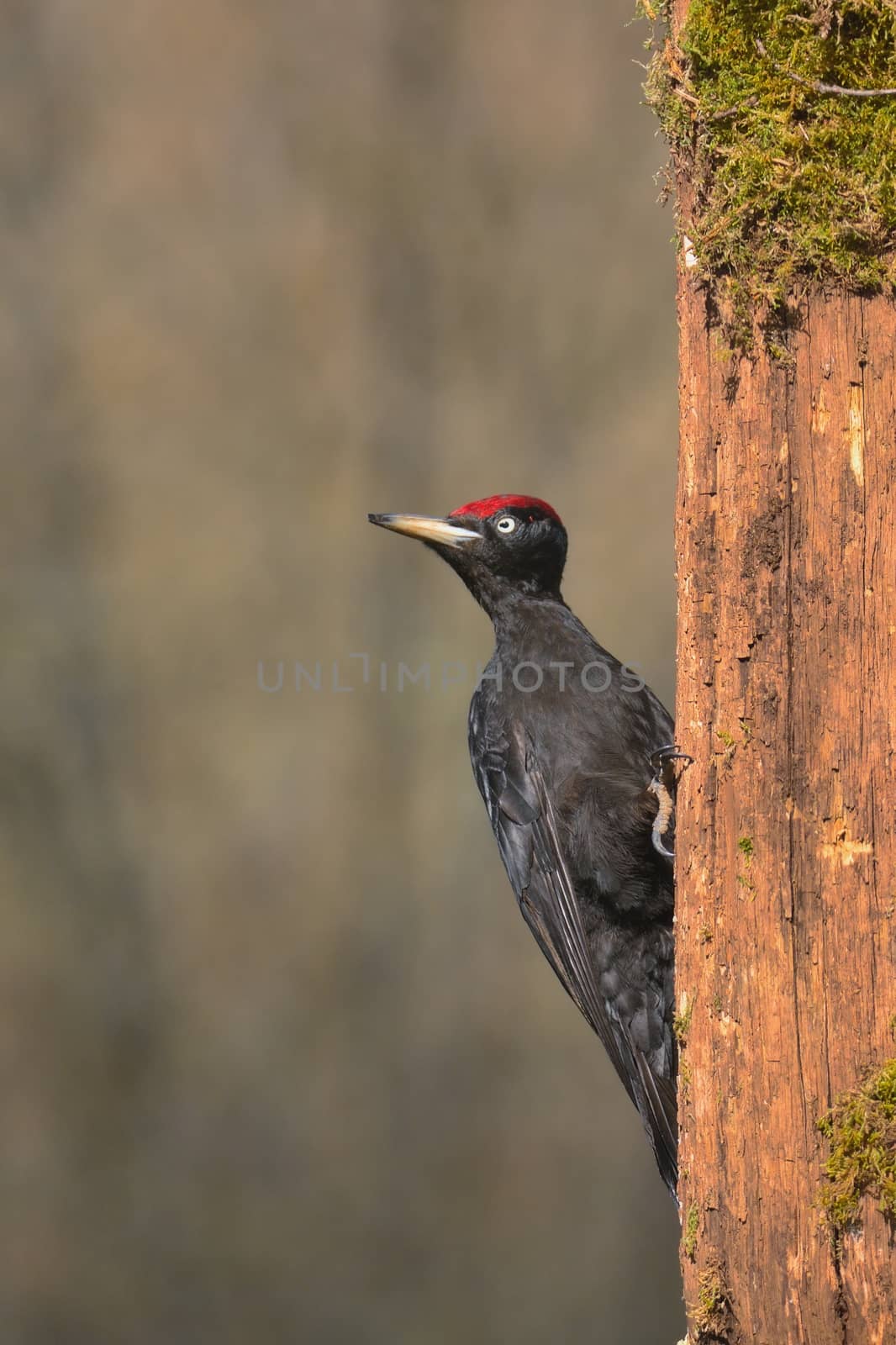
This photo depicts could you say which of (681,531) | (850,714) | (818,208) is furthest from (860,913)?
(818,208)

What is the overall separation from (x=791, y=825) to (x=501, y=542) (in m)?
1.83

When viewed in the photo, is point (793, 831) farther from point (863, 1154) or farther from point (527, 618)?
point (527, 618)

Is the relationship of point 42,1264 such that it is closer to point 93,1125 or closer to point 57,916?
point 93,1125

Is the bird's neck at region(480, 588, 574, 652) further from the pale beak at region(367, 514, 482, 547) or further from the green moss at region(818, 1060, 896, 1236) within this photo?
the green moss at region(818, 1060, 896, 1236)

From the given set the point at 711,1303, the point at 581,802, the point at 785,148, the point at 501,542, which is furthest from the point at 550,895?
the point at 785,148

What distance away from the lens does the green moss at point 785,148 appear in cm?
194

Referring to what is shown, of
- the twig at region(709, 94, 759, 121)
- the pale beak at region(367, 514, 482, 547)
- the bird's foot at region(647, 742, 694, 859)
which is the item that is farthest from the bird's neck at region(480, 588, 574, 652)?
the twig at region(709, 94, 759, 121)

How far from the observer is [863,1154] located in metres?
1.82

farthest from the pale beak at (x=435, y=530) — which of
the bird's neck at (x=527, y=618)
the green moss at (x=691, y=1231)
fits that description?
the green moss at (x=691, y=1231)

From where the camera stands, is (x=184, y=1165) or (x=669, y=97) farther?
(x=184, y=1165)

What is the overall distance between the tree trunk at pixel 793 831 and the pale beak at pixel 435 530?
1.63 meters

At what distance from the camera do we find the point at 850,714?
74.4 inches

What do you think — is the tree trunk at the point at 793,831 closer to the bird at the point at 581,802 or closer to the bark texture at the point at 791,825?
the bark texture at the point at 791,825

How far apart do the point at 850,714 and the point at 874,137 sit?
841mm
